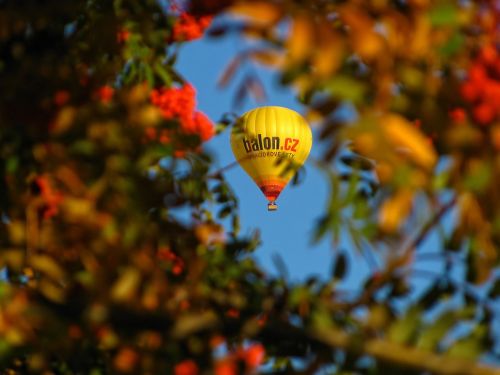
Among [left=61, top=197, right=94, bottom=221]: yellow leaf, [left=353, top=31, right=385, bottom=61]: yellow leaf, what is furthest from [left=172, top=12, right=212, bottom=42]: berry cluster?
[left=353, top=31, right=385, bottom=61]: yellow leaf

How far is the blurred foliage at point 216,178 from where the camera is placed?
11.5 feet

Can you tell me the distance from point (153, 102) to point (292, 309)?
1642 millimetres

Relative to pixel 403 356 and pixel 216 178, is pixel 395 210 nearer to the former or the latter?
pixel 403 356

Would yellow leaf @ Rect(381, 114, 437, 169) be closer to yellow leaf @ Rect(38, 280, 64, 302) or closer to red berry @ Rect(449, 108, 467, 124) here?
red berry @ Rect(449, 108, 467, 124)

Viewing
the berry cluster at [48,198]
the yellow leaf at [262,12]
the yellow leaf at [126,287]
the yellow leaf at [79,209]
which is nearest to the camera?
the yellow leaf at [262,12]

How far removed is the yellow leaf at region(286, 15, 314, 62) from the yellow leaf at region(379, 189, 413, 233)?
0.64 m

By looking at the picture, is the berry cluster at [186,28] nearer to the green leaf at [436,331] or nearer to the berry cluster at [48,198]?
the berry cluster at [48,198]

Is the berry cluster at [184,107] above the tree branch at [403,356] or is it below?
above

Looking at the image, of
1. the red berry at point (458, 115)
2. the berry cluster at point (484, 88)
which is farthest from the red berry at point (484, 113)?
the red berry at point (458, 115)

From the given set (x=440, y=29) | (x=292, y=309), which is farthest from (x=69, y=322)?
(x=440, y=29)

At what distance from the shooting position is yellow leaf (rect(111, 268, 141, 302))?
3824mm

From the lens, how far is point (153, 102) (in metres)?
5.67

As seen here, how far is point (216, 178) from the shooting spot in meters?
5.70

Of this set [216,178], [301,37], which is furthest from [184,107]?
[301,37]
